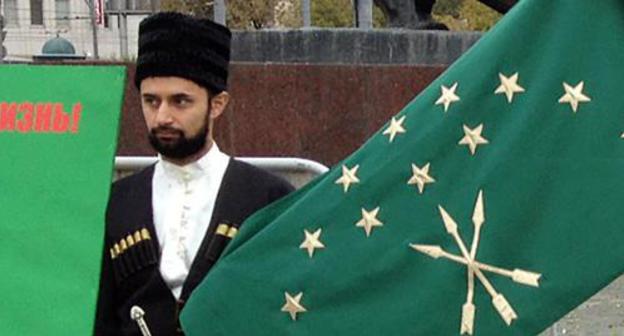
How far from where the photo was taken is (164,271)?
10.4 feet

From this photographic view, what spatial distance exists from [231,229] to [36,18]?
1964 inches

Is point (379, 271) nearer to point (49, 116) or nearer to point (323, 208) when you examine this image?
point (323, 208)

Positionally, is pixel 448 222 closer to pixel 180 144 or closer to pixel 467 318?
pixel 467 318

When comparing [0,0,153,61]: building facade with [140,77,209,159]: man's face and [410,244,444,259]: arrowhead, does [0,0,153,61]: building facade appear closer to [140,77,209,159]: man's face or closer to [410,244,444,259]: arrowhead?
[140,77,209,159]: man's face

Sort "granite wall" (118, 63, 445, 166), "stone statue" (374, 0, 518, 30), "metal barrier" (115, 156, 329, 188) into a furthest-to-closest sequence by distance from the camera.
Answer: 1. "stone statue" (374, 0, 518, 30)
2. "granite wall" (118, 63, 445, 166)
3. "metal barrier" (115, 156, 329, 188)

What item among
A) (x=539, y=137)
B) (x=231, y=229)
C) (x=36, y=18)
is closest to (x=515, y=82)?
(x=539, y=137)

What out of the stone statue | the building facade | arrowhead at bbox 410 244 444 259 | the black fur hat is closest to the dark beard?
the black fur hat

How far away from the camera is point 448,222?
119 inches

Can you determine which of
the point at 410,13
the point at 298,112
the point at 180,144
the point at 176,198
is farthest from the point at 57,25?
the point at 180,144

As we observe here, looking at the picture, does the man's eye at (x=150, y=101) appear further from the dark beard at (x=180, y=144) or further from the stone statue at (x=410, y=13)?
the stone statue at (x=410, y=13)

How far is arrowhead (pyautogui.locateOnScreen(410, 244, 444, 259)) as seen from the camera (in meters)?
3.03

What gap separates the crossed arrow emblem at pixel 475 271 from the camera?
9.64ft

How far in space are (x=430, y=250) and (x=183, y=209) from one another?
54cm

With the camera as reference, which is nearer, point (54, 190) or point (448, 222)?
point (448, 222)
